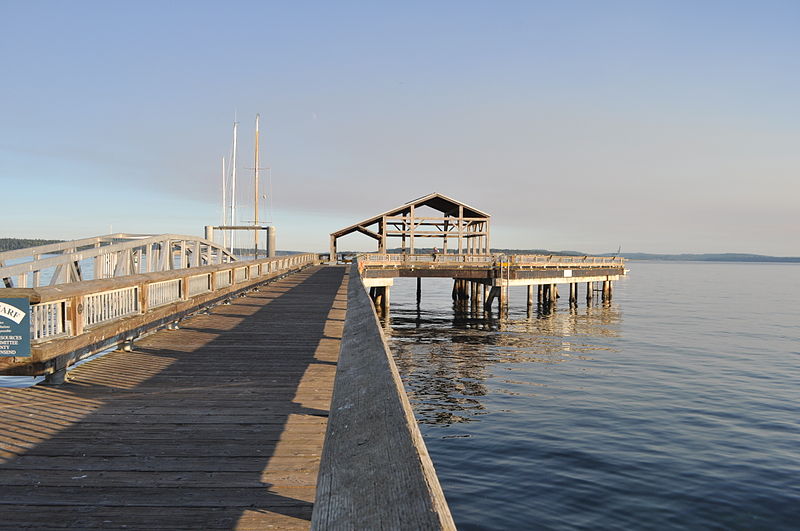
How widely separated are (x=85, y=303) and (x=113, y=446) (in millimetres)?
4765

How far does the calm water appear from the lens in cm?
1049

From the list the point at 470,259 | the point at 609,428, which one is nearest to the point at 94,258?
the point at 609,428

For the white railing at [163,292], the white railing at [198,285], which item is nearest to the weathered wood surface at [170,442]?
the white railing at [163,292]

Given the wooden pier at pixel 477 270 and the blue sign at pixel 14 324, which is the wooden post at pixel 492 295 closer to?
the wooden pier at pixel 477 270

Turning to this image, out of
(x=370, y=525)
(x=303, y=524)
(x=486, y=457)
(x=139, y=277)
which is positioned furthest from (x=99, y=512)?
(x=486, y=457)

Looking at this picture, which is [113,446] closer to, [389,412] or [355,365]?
[355,365]

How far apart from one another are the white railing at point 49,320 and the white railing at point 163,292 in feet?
10.2

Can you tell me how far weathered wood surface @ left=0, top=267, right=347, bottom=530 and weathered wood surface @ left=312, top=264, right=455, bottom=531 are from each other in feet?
3.42

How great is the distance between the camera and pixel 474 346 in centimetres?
2953

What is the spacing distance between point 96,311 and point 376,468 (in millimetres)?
8485

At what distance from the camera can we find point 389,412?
2.74 metres

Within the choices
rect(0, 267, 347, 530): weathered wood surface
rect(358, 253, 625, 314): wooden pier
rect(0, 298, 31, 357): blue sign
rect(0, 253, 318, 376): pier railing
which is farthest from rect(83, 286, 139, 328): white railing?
rect(358, 253, 625, 314): wooden pier

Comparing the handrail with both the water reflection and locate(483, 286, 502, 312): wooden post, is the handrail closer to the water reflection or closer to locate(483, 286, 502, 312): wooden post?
the water reflection

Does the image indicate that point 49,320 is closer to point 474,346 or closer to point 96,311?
point 96,311
